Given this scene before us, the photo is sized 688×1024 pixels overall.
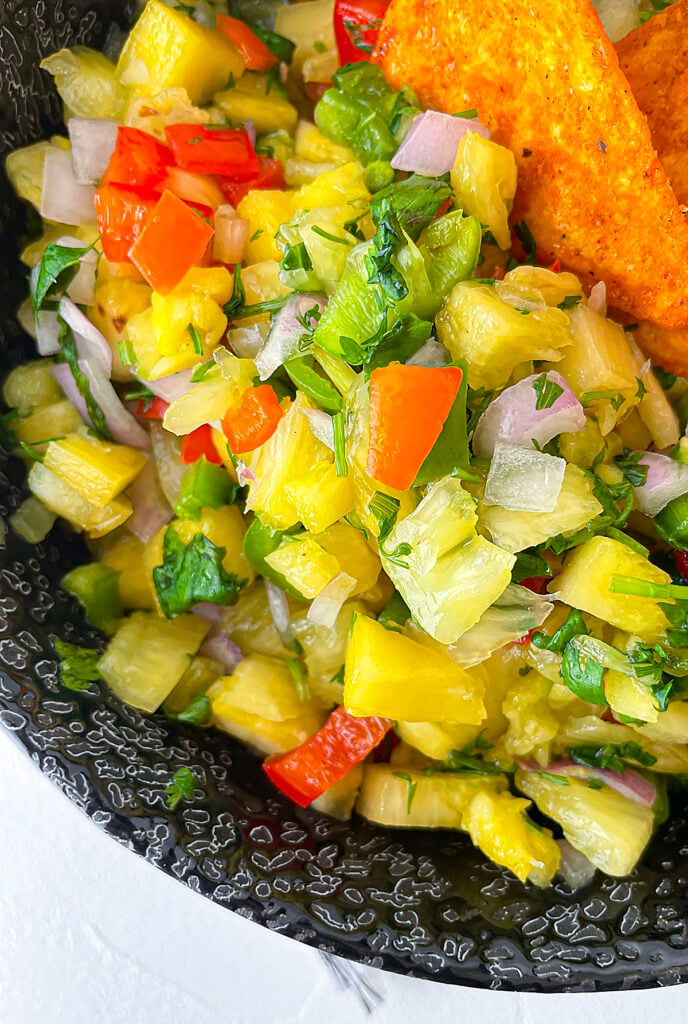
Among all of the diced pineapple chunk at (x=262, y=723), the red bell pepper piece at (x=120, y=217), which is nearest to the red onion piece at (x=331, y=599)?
the diced pineapple chunk at (x=262, y=723)

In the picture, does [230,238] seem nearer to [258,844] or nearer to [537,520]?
[537,520]

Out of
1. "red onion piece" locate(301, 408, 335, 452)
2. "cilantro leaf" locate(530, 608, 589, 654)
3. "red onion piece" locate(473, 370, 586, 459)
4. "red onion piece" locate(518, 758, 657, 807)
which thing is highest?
"red onion piece" locate(473, 370, 586, 459)

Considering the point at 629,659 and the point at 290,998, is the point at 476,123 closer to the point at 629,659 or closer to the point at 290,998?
the point at 629,659

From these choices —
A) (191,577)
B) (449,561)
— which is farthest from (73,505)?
(449,561)

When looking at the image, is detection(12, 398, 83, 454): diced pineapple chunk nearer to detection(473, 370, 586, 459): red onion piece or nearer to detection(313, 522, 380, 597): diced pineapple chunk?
detection(313, 522, 380, 597): diced pineapple chunk

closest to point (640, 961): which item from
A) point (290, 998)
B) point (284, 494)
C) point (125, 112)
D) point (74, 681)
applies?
point (290, 998)

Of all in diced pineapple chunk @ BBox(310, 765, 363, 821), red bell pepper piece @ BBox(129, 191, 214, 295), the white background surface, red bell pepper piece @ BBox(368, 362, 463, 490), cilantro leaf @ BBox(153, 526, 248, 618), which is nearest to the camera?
red bell pepper piece @ BBox(368, 362, 463, 490)

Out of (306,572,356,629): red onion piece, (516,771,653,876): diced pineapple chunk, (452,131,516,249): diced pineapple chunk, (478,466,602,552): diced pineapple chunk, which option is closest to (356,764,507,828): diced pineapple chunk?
(516,771,653,876): diced pineapple chunk
